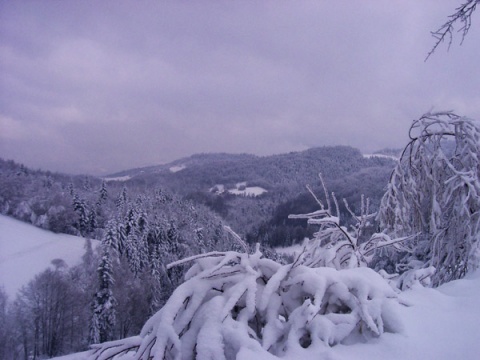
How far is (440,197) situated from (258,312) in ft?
15.8

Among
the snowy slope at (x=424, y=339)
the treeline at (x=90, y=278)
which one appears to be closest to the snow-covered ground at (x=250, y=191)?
the treeline at (x=90, y=278)

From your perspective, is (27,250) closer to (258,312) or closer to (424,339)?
(258,312)

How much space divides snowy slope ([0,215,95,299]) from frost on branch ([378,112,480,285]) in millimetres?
40857

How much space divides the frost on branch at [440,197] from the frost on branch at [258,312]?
374 centimetres

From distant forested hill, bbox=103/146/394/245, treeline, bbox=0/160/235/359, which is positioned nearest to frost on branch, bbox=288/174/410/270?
treeline, bbox=0/160/235/359

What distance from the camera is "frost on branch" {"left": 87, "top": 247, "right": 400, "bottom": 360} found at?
1.61 metres

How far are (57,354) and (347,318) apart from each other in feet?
128

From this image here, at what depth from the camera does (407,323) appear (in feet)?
6.21

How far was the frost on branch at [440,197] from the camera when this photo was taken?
486cm

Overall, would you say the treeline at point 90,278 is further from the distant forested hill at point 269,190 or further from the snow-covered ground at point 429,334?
the snow-covered ground at point 429,334

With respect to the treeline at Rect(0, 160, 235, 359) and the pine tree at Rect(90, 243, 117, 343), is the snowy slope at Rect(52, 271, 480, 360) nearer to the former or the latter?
the pine tree at Rect(90, 243, 117, 343)

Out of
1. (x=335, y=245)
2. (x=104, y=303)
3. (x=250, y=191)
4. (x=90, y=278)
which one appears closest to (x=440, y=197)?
(x=335, y=245)

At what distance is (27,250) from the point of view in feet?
159

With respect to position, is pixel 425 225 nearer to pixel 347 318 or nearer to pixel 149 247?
pixel 347 318
